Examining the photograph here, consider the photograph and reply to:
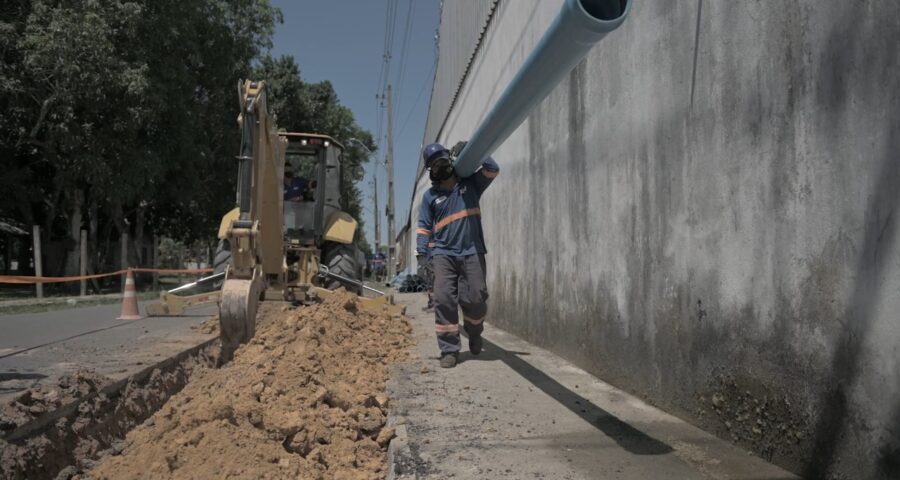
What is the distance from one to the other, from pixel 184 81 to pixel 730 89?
17824 mm

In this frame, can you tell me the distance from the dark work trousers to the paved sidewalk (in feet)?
1.28

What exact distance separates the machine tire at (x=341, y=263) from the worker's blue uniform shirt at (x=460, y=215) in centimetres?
385

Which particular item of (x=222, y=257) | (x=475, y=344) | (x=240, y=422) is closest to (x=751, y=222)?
(x=240, y=422)

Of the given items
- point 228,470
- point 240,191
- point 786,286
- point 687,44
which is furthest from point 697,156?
point 240,191

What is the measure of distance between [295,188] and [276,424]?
6.35 m

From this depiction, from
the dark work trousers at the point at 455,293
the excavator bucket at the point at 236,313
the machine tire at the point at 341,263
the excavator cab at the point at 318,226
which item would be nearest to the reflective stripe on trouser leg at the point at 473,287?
the dark work trousers at the point at 455,293

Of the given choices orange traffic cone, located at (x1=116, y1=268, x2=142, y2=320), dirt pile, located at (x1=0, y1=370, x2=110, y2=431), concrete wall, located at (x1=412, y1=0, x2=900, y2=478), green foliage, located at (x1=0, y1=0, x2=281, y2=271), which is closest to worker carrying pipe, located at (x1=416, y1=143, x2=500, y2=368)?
concrete wall, located at (x1=412, y1=0, x2=900, y2=478)

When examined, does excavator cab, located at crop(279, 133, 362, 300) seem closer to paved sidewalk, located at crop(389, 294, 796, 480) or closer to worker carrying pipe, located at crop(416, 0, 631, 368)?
A: worker carrying pipe, located at crop(416, 0, 631, 368)

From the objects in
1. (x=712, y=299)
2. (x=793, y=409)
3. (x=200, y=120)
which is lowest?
(x=793, y=409)

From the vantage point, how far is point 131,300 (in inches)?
400

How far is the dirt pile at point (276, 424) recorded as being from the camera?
2994 millimetres

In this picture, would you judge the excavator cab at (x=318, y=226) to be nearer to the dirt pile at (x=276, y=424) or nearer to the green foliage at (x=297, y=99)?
the dirt pile at (x=276, y=424)

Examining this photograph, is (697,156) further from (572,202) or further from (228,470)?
(228,470)

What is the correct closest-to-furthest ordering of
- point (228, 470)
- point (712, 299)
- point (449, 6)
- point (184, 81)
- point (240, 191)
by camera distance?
point (228, 470) → point (712, 299) → point (240, 191) → point (449, 6) → point (184, 81)
